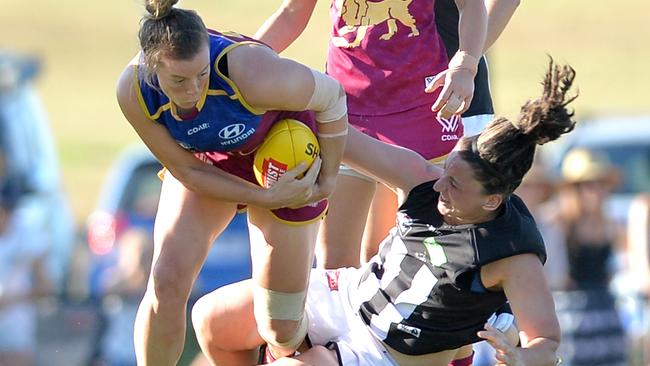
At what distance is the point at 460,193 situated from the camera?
4.80 m

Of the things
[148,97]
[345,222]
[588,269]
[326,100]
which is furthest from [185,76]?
[588,269]

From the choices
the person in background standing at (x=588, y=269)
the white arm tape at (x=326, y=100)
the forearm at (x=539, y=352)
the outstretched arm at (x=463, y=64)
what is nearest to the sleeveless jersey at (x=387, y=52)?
the outstretched arm at (x=463, y=64)

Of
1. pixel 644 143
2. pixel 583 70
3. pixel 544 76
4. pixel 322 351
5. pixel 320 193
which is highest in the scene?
pixel 544 76

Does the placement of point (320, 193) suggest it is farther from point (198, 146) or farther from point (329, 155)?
point (198, 146)

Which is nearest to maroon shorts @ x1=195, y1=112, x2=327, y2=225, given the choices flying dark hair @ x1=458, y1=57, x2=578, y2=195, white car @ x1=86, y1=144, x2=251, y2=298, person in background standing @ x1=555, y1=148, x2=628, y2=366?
flying dark hair @ x1=458, y1=57, x2=578, y2=195

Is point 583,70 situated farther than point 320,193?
Yes

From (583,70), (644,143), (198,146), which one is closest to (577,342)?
(644,143)

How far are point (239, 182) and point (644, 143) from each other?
8022mm

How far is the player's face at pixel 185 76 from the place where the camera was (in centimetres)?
451

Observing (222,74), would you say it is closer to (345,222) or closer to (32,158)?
(345,222)

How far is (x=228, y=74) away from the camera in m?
4.68

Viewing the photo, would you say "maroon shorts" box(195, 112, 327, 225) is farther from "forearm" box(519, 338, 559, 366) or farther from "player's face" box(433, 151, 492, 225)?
"forearm" box(519, 338, 559, 366)

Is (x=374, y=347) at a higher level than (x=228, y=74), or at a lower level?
lower

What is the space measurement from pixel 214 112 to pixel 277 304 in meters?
0.74
